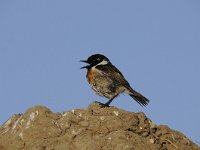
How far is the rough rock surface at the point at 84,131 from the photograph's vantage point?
11070 millimetres

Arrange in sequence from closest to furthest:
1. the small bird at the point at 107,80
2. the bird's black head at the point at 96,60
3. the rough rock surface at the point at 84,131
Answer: the rough rock surface at the point at 84,131, the small bird at the point at 107,80, the bird's black head at the point at 96,60

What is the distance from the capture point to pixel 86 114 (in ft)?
38.2

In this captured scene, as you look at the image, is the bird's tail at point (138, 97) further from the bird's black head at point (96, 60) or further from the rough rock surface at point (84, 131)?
the rough rock surface at point (84, 131)

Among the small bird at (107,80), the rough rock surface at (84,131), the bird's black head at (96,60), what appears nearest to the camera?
the rough rock surface at (84,131)

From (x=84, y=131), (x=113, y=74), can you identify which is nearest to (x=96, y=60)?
(x=113, y=74)

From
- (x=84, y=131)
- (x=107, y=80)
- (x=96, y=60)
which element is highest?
(x=96, y=60)

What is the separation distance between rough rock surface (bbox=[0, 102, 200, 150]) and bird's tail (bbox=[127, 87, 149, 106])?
279 cm

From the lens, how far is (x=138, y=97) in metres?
15.0

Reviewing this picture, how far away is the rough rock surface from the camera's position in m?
11.1

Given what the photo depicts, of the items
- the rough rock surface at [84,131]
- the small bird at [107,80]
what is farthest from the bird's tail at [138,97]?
the rough rock surface at [84,131]

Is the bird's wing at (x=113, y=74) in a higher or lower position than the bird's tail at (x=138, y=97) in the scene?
higher

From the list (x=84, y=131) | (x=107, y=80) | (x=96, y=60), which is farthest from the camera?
(x=96, y=60)

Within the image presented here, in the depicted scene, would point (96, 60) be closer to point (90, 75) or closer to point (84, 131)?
point (90, 75)

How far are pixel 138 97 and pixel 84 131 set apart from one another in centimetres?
392
